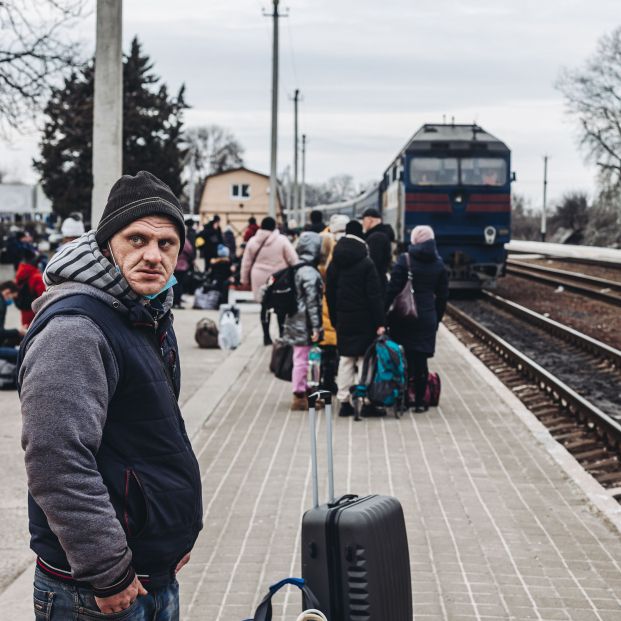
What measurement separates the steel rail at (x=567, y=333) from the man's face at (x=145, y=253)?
12.8m

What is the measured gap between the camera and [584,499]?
24.5ft

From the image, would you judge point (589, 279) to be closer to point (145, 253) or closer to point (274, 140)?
point (274, 140)

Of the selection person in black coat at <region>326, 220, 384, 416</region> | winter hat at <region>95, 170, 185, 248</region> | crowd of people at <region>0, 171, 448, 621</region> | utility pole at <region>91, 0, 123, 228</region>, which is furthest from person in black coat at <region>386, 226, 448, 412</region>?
winter hat at <region>95, 170, 185, 248</region>

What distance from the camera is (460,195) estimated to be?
26.8 metres

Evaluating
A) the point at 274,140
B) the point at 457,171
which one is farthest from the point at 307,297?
the point at 274,140

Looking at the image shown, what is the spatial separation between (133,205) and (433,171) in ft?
79.4

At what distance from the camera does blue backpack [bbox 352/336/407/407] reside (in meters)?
10.2

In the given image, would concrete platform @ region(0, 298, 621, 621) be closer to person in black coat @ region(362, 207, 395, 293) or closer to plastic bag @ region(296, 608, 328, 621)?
person in black coat @ region(362, 207, 395, 293)

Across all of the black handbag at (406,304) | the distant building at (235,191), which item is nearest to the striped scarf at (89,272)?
the black handbag at (406,304)

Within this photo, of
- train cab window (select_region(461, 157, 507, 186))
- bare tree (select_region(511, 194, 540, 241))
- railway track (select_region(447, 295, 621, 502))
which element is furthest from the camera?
bare tree (select_region(511, 194, 540, 241))

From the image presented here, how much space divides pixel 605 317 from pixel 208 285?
7827 mm

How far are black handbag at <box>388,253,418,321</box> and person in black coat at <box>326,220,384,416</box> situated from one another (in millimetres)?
395

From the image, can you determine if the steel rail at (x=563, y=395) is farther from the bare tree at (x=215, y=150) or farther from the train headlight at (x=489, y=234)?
the bare tree at (x=215, y=150)

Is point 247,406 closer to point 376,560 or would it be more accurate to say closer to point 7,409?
point 7,409
